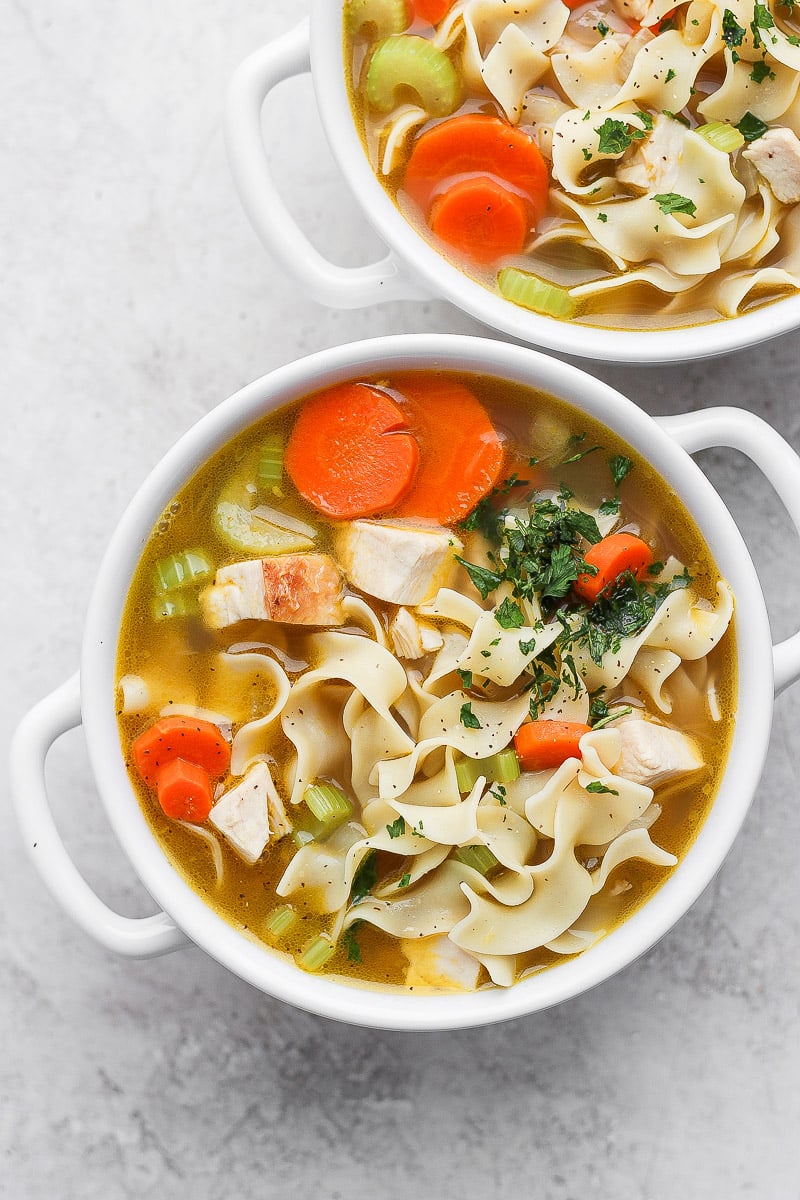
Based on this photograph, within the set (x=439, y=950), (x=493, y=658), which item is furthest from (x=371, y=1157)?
(x=493, y=658)

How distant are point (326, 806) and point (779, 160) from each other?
2394mm

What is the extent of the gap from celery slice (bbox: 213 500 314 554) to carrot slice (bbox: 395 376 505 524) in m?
0.33

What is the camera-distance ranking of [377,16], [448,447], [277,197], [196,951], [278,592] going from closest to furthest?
1. [278,592]
2. [448,447]
3. [277,197]
4. [377,16]
5. [196,951]

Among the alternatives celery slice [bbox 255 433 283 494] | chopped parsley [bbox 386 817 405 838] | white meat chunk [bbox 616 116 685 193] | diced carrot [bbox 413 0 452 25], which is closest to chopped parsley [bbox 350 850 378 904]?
chopped parsley [bbox 386 817 405 838]

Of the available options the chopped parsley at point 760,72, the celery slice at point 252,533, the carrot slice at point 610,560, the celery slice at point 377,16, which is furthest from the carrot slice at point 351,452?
the chopped parsley at point 760,72

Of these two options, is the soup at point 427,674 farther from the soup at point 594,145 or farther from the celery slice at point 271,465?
the soup at point 594,145

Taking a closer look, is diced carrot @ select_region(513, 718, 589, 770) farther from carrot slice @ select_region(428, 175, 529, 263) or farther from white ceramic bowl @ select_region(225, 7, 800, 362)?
carrot slice @ select_region(428, 175, 529, 263)

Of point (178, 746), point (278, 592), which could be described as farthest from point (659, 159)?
point (178, 746)

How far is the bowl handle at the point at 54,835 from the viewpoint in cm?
309

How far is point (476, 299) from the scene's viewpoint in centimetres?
326

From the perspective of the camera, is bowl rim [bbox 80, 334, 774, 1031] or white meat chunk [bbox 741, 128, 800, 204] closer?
bowl rim [bbox 80, 334, 774, 1031]

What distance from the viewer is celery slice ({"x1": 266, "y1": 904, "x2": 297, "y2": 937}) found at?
124 inches

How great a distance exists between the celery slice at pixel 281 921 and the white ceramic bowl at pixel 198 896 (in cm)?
7

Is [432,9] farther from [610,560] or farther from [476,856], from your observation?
[476,856]
